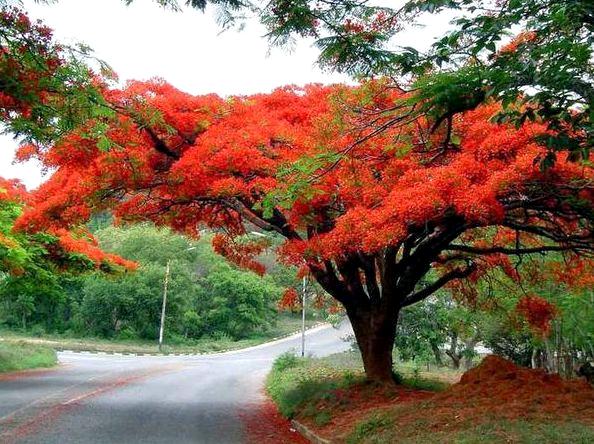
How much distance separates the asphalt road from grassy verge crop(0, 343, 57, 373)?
3.24ft

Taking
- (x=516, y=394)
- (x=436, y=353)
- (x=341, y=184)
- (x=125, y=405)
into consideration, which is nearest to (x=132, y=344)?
(x=436, y=353)

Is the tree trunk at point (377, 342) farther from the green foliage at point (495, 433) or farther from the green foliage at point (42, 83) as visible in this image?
the green foliage at point (42, 83)

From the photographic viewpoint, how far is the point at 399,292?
40.1ft

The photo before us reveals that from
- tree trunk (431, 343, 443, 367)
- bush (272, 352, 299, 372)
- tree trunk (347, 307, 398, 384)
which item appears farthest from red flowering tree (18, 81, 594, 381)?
bush (272, 352, 299, 372)

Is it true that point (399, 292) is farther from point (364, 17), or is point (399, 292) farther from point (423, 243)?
point (364, 17)

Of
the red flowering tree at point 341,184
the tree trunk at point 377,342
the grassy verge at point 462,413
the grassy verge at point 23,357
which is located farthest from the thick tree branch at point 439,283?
the grassy verge at point 23,357

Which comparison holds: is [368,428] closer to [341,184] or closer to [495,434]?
[495,434]

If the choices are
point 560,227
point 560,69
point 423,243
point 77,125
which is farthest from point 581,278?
point 77,125

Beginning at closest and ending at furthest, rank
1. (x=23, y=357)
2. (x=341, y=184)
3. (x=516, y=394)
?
(x=516, y=394) → (x=341, y=184) → (x=23, y=357)

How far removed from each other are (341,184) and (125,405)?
22.8ft

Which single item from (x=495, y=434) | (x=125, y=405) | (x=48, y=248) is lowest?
(x=125, y=405)

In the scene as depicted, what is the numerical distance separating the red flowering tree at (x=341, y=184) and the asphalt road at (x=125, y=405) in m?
3.61

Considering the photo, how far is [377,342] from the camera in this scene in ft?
40.9

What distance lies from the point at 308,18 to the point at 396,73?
965 mm
